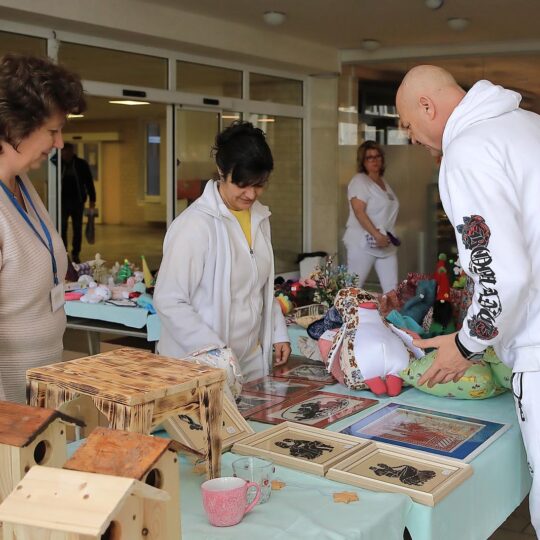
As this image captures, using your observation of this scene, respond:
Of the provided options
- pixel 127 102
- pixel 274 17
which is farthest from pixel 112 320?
pixel 274 17

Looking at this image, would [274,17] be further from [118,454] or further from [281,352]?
[118,454]

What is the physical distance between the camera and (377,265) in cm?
696

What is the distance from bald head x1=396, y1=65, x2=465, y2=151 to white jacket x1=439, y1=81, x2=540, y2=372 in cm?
6

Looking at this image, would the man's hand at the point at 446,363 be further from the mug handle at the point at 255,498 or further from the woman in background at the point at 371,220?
the woman in background at the point at 371,220

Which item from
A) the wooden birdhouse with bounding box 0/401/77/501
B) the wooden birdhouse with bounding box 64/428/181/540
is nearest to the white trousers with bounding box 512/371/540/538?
the wooden birdhouse with bounding box 64/428/181/540

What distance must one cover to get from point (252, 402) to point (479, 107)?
1068 mm

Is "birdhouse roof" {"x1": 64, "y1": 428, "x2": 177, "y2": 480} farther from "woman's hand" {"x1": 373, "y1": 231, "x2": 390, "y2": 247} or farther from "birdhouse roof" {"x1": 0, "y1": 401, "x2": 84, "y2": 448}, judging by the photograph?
"woman's hand" {"x1": 373, "y1": 231, "x2": 390, "y2": 247}

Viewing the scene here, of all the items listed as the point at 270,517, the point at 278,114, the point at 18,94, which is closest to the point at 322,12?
the point at 278,114

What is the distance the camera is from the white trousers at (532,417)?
1810 millimetres

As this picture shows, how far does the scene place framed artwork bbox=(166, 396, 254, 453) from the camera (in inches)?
69.0

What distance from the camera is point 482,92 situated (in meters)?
1.85

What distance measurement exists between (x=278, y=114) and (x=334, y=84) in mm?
886

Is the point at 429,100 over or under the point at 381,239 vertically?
over

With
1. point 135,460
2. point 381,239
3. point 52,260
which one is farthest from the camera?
point 381,239
